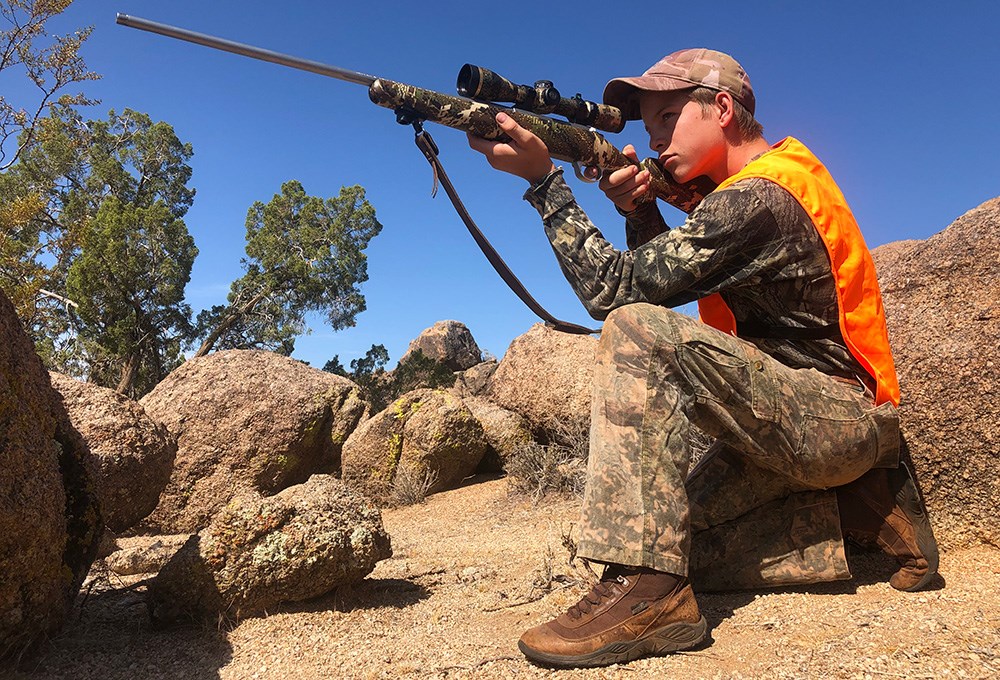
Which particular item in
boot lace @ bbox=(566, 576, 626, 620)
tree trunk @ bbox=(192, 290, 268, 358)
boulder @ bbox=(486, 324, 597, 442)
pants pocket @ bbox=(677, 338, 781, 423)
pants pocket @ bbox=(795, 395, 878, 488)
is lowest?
boot lace @ bbox=(566, 576, 626, 620)

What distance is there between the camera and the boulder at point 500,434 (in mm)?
7691

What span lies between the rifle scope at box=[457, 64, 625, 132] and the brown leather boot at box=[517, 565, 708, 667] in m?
2.00

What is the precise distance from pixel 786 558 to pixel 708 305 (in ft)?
3.48

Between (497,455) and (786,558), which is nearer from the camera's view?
(786,558)

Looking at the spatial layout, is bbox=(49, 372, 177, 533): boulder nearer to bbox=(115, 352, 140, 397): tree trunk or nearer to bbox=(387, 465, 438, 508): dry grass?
bbox=(387, 465, 438, 508): dry grass

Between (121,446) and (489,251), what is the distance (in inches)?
96.7

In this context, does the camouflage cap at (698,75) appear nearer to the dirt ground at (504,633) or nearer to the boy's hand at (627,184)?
the boy's hand at (627,184)

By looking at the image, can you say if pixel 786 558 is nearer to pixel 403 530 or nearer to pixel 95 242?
pixel 403 530

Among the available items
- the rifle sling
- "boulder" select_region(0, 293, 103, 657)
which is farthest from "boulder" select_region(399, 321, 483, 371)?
"boulder" select_region(0, 293, 103, 657)

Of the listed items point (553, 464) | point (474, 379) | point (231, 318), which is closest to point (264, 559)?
point (553, 464)

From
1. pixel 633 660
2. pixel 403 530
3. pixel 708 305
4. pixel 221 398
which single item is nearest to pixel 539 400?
pixel 403 530

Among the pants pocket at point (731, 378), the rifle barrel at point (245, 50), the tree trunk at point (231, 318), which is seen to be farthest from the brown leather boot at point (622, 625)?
the tree trunk at point (231, 318)

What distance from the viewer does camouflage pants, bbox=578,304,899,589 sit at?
221 centimetres

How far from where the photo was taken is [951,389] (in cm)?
292
